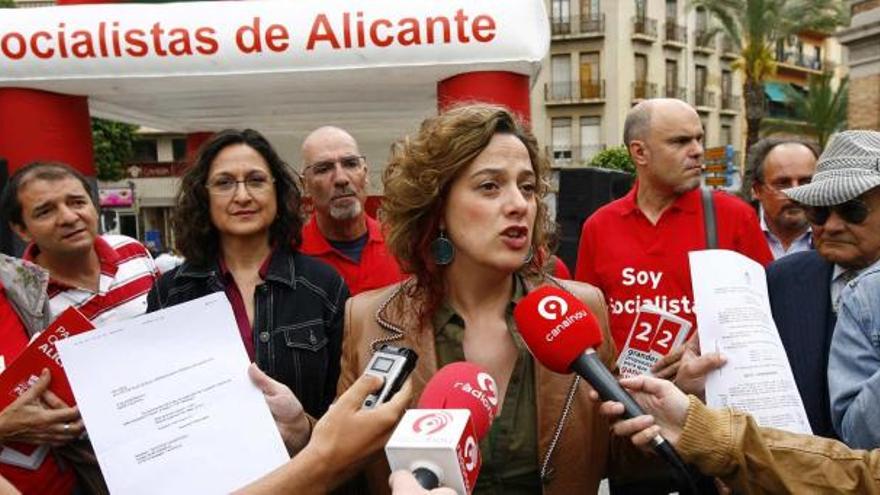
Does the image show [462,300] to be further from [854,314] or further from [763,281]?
[854,314]

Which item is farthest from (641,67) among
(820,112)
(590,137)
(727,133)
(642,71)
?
(820,112)

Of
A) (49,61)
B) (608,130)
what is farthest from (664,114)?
(608,130)

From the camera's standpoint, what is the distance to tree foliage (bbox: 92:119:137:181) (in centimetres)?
2458

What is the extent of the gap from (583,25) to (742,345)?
116 feet

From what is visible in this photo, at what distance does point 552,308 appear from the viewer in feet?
5.71

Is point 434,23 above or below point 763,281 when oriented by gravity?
above

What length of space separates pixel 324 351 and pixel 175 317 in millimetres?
713

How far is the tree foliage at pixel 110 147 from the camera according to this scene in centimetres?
2458

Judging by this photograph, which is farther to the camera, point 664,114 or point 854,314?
point 664,114

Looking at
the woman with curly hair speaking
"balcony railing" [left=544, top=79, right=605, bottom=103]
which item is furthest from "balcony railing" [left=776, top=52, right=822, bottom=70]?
the woman with curly hair speaking

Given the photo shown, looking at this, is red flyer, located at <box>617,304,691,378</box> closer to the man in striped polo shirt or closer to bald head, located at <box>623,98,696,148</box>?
bald head, located at <box>623,98,696,148</box>

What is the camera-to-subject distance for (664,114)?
352cm

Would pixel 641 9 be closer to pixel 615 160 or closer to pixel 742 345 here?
pixel 615 160

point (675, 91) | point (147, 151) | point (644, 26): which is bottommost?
point (147, 151)
